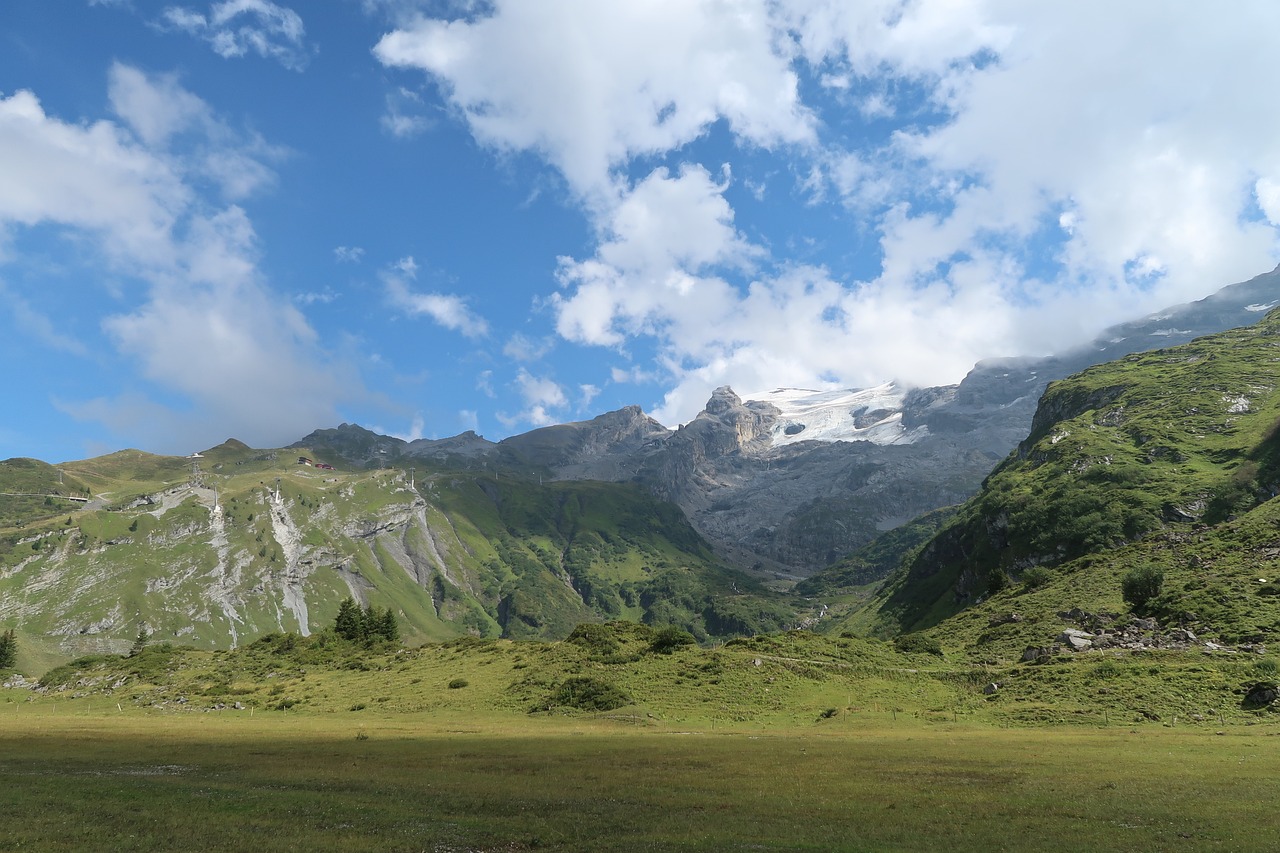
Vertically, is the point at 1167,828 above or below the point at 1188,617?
above

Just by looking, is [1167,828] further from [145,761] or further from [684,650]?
[684,650]

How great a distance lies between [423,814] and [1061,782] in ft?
104

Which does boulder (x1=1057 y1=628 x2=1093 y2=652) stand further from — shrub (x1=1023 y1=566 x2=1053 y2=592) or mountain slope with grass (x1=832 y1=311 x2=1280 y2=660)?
shrub (x1=1023 y1=566 x2=1053 y2=592)

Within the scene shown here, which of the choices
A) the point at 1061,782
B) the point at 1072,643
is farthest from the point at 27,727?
the point at 1072,643

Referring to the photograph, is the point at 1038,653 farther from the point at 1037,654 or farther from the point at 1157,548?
the point at 1157,548

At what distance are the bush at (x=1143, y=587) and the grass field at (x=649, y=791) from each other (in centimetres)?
5003

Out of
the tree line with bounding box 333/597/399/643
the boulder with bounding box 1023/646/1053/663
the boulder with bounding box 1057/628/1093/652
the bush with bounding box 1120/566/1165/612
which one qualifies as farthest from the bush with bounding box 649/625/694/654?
the tree line with bounding box 333/597/399/643

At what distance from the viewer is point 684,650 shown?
92.7 meters

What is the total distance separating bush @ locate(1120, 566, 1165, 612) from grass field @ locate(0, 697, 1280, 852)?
50.0 metres

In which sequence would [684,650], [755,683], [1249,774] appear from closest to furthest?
1. [1249,774]
2. [755,683]
3. [684,650]

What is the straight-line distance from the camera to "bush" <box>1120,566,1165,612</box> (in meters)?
96.9

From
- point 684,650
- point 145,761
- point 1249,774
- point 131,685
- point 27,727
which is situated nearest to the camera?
point 1249,774

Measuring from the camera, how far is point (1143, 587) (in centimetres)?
9800

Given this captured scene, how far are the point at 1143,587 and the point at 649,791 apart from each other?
9496cm
